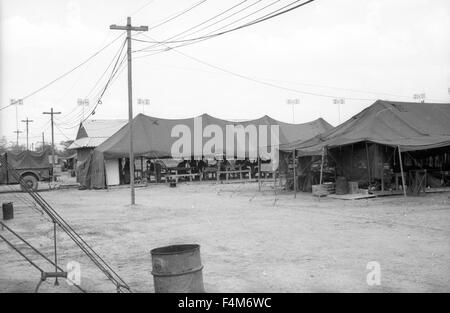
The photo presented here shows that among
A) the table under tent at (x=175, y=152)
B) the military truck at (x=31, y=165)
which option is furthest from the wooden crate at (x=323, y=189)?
the military truck at (x=31, y=165)

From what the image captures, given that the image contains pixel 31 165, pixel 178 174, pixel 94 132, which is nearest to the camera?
pixel 31 165

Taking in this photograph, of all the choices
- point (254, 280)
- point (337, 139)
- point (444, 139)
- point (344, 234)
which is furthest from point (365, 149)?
point (254, 280)

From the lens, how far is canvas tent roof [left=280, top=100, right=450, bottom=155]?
67.7 ft

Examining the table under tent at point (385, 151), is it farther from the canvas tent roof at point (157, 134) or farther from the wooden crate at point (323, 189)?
the canvas tent roof at point (157, 134)

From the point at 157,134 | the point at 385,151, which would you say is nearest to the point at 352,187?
the point at 385,151

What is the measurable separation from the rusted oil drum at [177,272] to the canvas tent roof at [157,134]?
28.3m

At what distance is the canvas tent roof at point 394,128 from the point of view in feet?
67.7

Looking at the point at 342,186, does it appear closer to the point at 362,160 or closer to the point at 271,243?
the point at 362,160

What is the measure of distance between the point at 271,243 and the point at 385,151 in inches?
513

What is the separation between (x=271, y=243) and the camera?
10211mm

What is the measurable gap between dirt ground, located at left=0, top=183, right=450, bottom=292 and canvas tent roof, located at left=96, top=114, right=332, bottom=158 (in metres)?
16.1

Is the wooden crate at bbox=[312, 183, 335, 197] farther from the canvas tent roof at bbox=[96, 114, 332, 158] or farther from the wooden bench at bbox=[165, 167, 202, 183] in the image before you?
the canvas tent roof at bbox=[96, 114, 332, 158]
